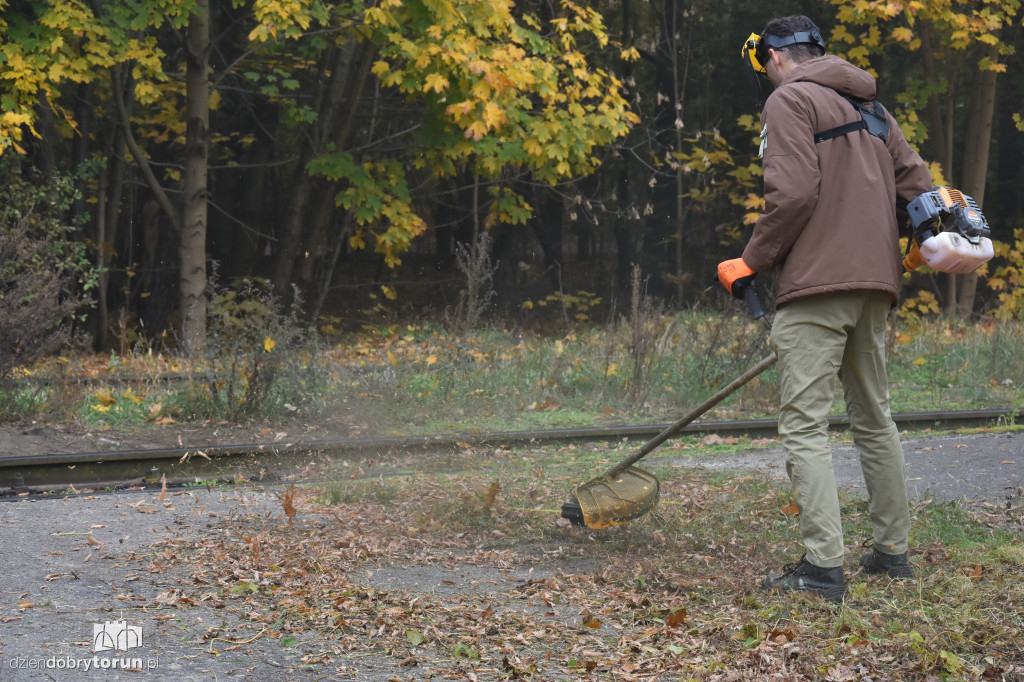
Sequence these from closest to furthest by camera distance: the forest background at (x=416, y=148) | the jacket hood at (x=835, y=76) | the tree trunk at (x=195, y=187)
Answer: the jacket hood at (x=835, y=76), the forest background at (x=416, y=148), the tree trunk at (x=195, y=187)

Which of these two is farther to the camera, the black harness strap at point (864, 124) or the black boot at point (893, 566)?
the black boot at point (893, 566)

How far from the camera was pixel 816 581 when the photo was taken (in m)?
3.90

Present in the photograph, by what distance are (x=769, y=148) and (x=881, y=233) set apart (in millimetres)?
537

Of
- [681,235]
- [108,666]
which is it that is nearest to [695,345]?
[108,666]

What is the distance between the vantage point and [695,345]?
34.6 ft

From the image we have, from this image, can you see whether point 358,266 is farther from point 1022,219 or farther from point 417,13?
point 1022,219

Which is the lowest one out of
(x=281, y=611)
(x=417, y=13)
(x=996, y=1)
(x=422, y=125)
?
(x=281, y=611)

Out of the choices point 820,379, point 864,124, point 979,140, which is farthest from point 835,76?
point 979,140

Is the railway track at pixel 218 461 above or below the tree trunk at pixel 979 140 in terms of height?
below

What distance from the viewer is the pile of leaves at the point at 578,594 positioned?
3367 millimetres

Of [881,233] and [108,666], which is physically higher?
[881,233]

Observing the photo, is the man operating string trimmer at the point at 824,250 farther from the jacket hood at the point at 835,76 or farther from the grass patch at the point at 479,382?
the grass patch at the point at 479,382

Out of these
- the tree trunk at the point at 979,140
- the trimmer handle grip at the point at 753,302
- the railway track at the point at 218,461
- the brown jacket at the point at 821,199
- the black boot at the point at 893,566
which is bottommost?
the railway track at the point at 218,461

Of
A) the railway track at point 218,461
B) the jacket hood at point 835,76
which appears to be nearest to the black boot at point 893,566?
the jacket hood at point 835,76
